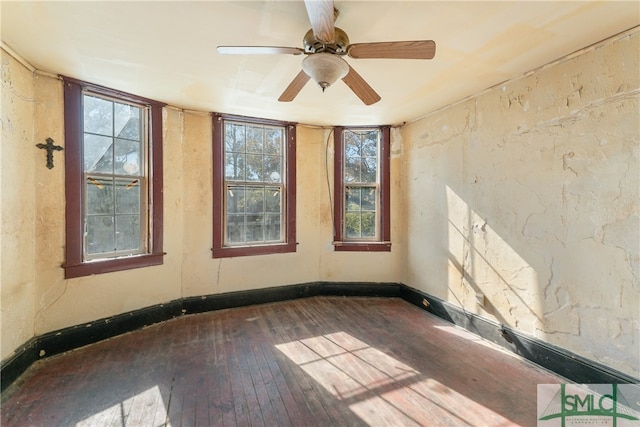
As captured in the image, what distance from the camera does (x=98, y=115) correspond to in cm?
268

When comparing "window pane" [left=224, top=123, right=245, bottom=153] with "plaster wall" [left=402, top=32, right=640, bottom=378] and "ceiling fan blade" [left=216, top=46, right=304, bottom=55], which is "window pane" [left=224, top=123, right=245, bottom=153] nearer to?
"ceiling fan blade" [left=216, top=46, right=304, bottom=55]

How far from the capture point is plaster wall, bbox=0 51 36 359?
77.9 inches

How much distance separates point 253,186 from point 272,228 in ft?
2.09

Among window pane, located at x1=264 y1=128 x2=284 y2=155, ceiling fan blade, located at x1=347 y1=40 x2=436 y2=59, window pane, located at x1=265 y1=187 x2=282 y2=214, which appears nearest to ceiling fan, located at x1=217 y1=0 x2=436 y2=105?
ceiling fan blade, located at x1=347 y1=40 x2=436 y2=59

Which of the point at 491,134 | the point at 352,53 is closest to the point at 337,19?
the point at 352,53

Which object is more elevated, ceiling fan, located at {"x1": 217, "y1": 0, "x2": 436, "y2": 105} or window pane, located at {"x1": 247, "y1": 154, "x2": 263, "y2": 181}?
ceiling fan, located at {"x1": 217, "y1": 0, "x2": 436, "y2": 105}

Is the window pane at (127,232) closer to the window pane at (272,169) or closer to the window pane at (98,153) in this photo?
the window pane at (98,153)

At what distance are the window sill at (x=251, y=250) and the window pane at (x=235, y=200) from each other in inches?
19.2

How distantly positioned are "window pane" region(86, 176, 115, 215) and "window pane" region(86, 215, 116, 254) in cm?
7

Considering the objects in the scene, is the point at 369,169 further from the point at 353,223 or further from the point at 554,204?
the point at 554,204

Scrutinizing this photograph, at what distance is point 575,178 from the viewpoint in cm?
210

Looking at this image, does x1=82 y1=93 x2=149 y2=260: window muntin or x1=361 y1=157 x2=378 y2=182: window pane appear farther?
x1=361 y1=157 x2=378 y2=182: window pane

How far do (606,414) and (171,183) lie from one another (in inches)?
164

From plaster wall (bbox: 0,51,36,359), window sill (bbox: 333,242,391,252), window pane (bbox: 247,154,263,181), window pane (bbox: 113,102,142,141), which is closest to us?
plaster wall (bbox: 0,51,36,359)
